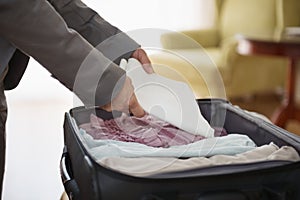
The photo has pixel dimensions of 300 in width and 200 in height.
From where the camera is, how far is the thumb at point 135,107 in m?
0.84

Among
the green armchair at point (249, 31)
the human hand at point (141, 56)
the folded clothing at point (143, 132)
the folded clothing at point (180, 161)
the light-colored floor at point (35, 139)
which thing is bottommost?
the light-colored floor at point (35, 139)

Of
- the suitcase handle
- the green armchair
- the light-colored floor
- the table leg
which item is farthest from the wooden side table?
the suitcase handle

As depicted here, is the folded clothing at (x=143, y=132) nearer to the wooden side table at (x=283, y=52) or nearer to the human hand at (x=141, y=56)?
the human hand at (x=141, y=56)

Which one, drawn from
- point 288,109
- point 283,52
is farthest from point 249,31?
point 283,52

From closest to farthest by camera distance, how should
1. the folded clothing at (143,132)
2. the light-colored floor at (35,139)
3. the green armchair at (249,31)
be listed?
1. the folded clothing at (143,132)
2. the light-colored floor at (35,139)
3. the green armchair at (249,31)

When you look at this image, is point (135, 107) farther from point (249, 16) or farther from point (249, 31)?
point (249, 16)

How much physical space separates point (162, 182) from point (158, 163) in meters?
0.07

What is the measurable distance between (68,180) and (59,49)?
212 mm

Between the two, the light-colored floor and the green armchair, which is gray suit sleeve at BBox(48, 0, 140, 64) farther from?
the green armchair

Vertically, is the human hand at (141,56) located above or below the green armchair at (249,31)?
above

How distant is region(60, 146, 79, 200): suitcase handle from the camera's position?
2.75 ft

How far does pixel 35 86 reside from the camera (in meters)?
4.04

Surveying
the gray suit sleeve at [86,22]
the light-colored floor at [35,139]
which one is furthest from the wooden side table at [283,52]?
the gray suit sleeve at [86,22]

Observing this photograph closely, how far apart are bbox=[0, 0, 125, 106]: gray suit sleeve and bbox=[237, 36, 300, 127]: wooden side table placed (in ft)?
6.56
